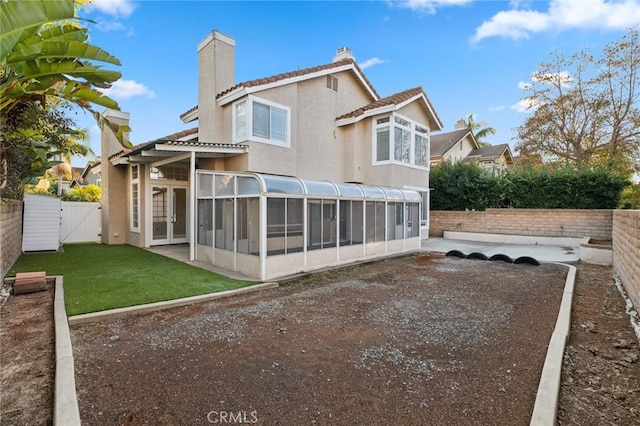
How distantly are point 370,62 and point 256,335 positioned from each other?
18.2m

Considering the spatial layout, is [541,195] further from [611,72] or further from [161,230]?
[161,230]

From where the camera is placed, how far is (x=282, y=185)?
30.7ft

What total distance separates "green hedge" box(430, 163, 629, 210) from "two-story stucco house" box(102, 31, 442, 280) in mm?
2981

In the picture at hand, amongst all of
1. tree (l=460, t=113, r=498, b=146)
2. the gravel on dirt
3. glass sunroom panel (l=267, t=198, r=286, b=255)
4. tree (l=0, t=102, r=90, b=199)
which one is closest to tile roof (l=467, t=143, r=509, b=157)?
tree (l=460, t=113, r=498, b=146)

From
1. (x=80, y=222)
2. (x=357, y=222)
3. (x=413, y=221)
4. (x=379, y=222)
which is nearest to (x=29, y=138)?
(x=80, y=222)

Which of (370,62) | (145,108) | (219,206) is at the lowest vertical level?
(219,206)

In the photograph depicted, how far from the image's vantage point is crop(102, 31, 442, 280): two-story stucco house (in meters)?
9.59

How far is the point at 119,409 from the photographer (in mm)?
3334

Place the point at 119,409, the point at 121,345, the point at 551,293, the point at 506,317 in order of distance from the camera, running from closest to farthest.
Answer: the point at 119,409 → the point at 121,345 → the point at 506,317 → the point at 551,293

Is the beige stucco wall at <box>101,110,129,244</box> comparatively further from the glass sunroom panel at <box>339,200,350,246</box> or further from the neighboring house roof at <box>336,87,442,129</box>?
the glass sunroom panel at <box>339,200,350,246</box>

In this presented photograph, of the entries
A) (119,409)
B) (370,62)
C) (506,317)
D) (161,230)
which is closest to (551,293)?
(506,317)

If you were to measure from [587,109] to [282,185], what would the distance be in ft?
84.7

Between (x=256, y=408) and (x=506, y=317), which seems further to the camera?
(x=506, y=317)

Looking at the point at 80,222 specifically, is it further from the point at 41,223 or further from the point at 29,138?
the point at 29,138
